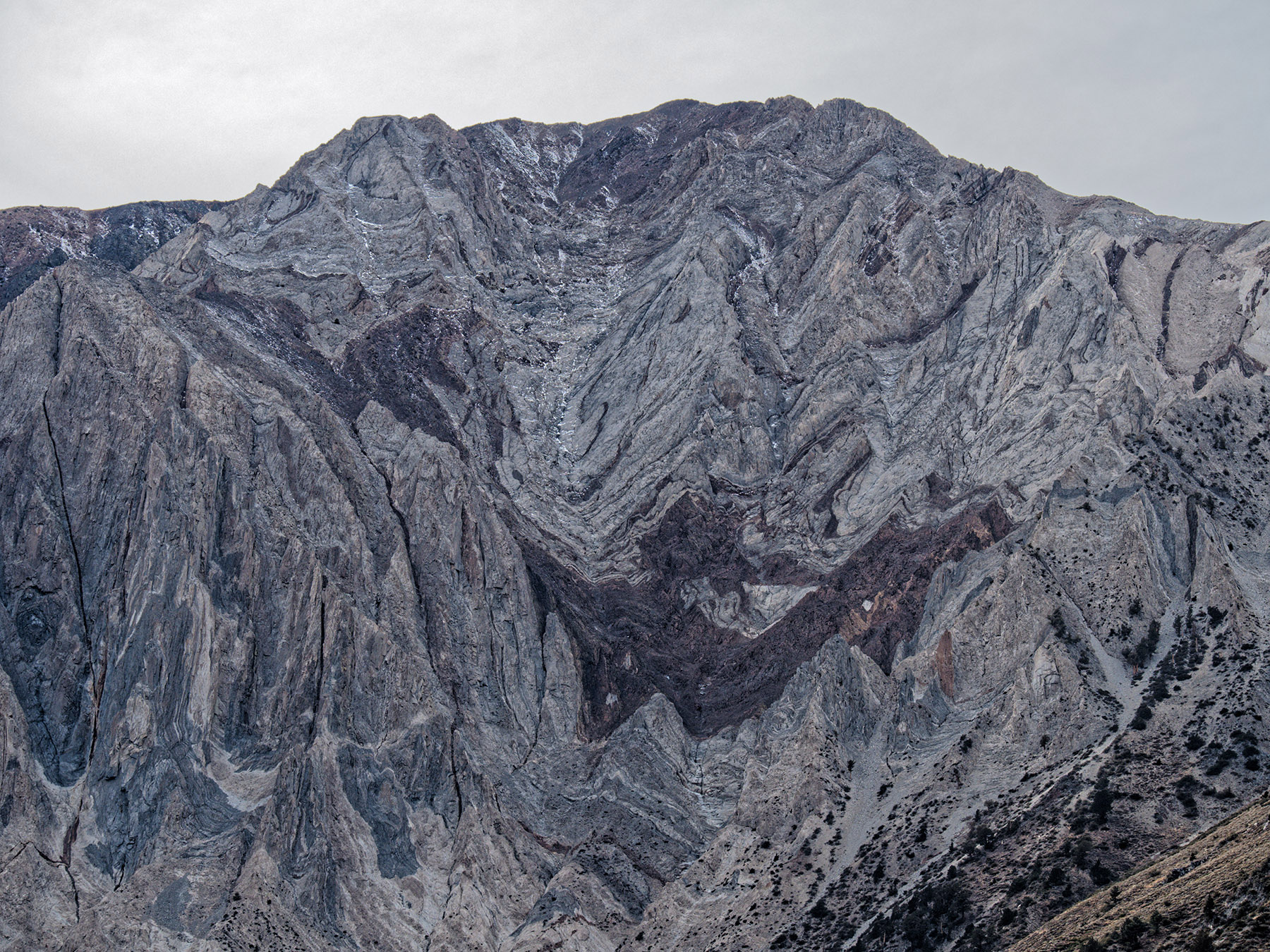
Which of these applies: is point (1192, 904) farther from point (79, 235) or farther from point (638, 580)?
point (79, 235)

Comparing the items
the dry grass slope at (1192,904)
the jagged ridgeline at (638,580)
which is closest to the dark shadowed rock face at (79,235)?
the jagged ridgeline at (638,580)

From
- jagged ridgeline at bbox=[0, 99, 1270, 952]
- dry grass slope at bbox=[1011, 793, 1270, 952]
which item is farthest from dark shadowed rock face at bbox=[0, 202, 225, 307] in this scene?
dry grass slope at bbox=[1011, 793, 1270, 952]

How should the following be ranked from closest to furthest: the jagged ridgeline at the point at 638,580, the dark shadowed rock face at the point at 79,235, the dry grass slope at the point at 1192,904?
the dry grass slope at the point at 1192,904 < the jagged ridgeline at the point at 638,580 < the dark shadowed rock face at the point at 79,235

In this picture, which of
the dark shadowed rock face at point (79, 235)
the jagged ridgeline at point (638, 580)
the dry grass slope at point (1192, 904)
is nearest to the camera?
the dry grass slope at point (1192, 904)

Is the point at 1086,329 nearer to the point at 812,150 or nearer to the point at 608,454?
the point at 608,454

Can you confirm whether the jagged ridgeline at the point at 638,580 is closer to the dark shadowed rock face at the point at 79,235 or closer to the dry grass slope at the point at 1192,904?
the dry grass slope at the point at 1192,904

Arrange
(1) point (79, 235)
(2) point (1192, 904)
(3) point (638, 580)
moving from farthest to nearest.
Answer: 1. (1) point (79, 235)
2. (3) point (638, 580)
3. (2) point (1192, 904)

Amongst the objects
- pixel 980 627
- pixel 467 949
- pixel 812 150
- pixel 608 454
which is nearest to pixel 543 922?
pixel 467 949

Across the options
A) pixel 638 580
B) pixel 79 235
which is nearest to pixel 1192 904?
pixel 638 580

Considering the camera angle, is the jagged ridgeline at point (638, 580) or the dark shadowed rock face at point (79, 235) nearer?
the jagged ridgeline at point (638, 580)

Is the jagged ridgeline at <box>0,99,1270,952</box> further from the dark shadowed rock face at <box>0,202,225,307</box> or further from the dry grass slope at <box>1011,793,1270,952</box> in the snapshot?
the dark shadowed rock face at <box>0,202,225,307</box>
